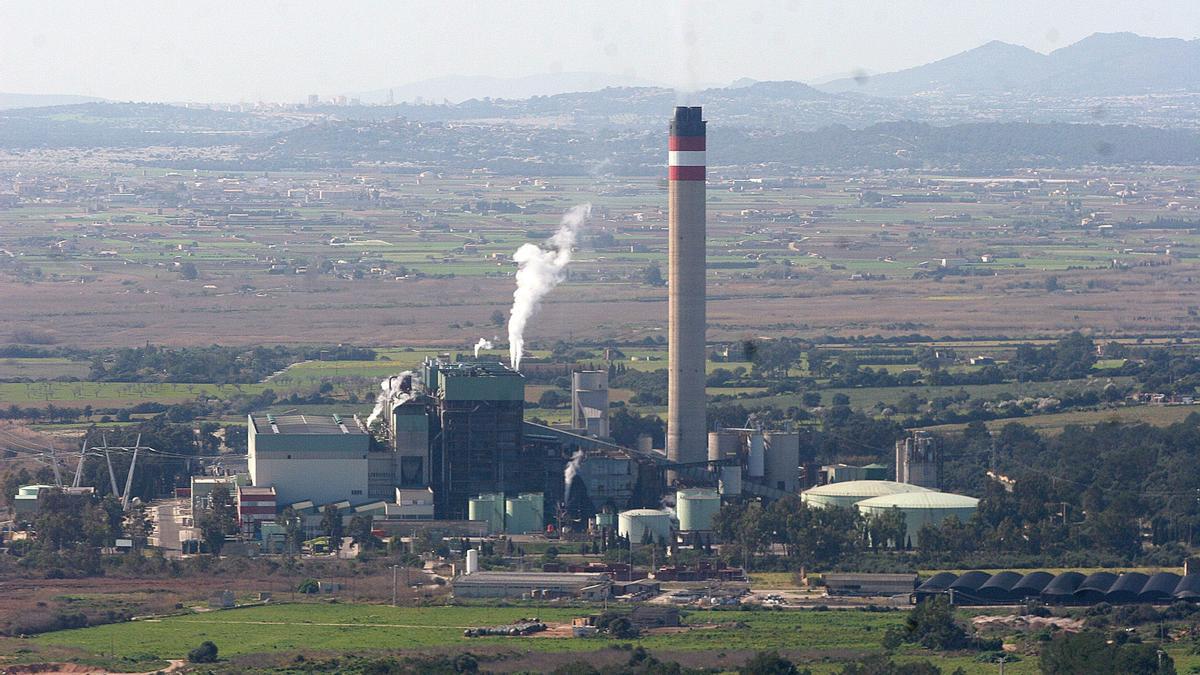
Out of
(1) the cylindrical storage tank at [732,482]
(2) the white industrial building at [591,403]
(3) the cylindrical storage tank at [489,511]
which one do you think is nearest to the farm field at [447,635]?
(3) the cylindrical storage tank at [489,511]

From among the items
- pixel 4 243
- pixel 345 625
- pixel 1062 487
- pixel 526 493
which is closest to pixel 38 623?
pixel 345 625

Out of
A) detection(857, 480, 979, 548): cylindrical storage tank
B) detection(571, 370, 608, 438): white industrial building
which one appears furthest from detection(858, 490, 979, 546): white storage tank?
detection(571, 370, 608, 438): white industrial building

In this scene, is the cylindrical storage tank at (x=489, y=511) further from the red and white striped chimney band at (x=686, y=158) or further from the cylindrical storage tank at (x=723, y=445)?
the red and white striped chimney band at (x=686, y=158)

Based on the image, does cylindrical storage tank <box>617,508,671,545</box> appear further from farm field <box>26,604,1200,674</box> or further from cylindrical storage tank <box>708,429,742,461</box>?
farm field <box>26,604,1200,674</box>

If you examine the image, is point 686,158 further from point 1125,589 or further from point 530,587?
point 1125,589

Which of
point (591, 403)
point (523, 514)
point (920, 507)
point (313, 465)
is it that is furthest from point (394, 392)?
point (920, 507)

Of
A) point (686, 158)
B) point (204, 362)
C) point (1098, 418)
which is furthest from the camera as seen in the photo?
point (204, 362)

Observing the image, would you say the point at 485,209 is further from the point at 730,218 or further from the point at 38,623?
the point at 38,623

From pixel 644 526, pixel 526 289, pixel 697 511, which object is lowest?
pixel 644 526
